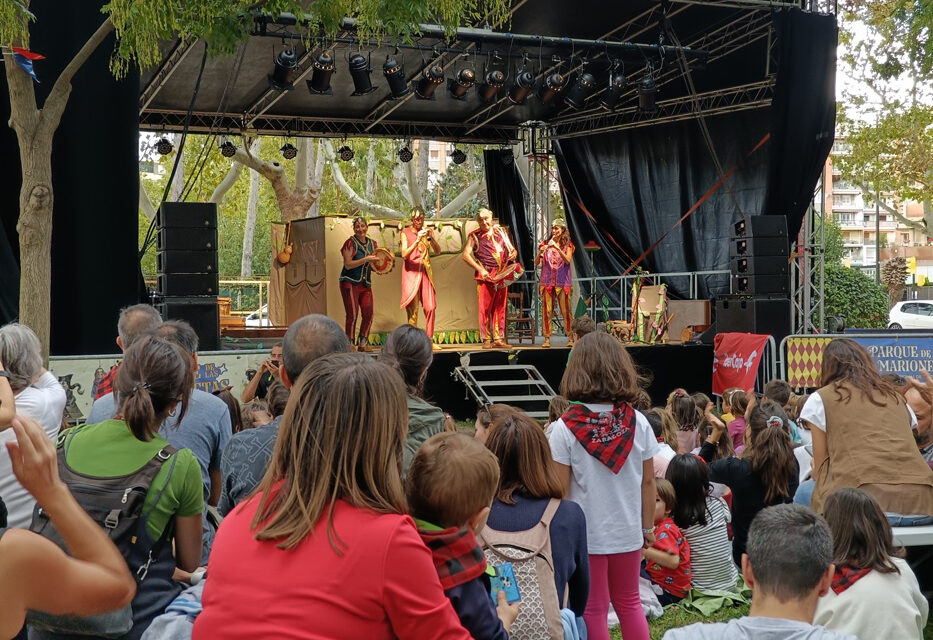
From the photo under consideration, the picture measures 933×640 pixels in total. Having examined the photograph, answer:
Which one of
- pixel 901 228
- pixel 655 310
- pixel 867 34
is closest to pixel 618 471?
pixel 655 310

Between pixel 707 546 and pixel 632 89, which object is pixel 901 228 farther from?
pixel 707 546

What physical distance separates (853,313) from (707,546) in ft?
59.1

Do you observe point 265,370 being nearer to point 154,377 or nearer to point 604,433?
point 604,433

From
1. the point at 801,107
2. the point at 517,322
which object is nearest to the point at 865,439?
the point at 801,107

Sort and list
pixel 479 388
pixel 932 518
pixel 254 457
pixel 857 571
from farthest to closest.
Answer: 1. pixel 479 388
2. pixel 932 518
3. pixel 857 571
4. pixel 254 457

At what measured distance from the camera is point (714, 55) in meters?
12.6

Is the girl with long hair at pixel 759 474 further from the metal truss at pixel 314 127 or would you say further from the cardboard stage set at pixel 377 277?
the metal truss at pixel 314 127

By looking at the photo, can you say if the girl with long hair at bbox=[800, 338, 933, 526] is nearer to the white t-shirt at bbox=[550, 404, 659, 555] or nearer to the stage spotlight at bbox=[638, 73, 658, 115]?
the white t-shirt at bbox=[550, 404, 659, 555]

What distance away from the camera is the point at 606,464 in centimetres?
330

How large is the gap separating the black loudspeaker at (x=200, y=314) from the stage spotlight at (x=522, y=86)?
4631mm

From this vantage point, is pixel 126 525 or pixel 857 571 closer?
pixel 126 525

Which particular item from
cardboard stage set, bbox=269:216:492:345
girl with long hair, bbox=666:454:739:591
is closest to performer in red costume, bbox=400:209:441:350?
cardboard stage set, bbox=269:216:492:345

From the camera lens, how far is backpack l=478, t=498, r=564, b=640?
7.77 feet

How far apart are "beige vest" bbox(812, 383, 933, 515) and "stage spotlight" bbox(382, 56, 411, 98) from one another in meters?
8.45
